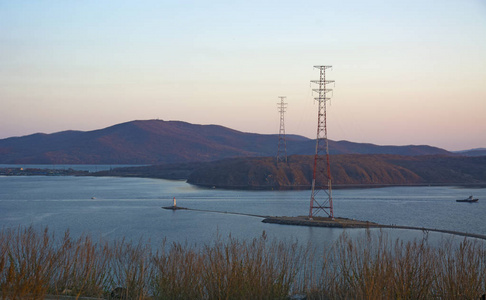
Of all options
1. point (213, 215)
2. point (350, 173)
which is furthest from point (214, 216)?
point (350, 173)

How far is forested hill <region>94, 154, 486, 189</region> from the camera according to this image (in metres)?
94.8

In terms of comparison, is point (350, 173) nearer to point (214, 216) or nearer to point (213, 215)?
point (213, 215)

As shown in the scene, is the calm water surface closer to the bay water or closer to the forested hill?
the bay water

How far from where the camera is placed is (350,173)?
99.4m

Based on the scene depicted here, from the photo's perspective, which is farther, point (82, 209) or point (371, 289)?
point (82, 209)

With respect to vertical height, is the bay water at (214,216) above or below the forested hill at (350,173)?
below

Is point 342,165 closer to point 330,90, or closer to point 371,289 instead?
point 330,90

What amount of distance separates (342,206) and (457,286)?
50226 mm

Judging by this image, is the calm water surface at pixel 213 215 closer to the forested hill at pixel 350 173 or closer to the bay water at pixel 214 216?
the bay water at pixel 214 216

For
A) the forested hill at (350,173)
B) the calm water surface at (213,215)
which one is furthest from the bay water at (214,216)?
the forested hill at (350,173)

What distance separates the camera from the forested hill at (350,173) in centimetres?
9475

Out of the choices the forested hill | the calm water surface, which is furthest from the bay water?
the forested hill

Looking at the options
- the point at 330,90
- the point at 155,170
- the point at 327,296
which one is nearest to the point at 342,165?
the point at 155,170

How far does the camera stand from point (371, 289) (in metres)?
6.22
